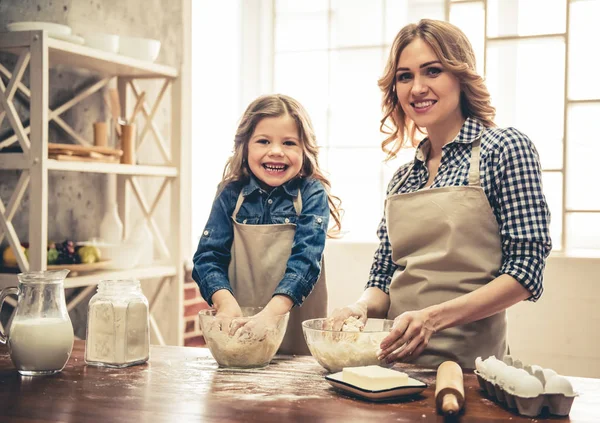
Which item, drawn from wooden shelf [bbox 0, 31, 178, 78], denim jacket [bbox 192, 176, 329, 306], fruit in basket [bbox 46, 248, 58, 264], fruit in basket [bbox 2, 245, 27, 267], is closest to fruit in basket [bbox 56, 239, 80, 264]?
fruit in basket [bbox 46, 248, 58, 264]

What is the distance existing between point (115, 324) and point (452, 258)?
81 centimetres

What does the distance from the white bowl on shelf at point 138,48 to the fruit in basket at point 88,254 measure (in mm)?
840

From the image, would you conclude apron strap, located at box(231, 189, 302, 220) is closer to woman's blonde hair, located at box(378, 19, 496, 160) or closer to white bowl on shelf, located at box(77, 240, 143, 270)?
woman's blonde hair, located at box(378, 19, 496, 160)

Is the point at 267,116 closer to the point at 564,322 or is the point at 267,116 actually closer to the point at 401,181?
the point at 401,181

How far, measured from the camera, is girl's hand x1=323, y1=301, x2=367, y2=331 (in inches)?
60.8

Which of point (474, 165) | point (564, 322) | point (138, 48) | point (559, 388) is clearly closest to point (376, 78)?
point (138, 48)

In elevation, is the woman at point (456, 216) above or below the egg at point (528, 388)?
above

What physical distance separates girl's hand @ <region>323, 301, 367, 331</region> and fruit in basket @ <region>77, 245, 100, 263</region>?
1465 millimetres

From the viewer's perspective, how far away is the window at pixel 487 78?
11.7 feet

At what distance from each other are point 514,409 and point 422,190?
0.74m

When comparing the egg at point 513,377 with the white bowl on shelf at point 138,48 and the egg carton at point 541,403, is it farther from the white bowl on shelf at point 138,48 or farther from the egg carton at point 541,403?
the white bowl on shelf at point 138,48

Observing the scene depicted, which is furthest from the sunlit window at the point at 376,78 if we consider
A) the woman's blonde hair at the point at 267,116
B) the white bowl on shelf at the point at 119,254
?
the woman's blonde hair at the point at 267,116

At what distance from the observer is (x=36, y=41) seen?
99.6 inches

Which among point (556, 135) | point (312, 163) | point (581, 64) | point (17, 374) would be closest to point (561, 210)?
point (556, 135)
